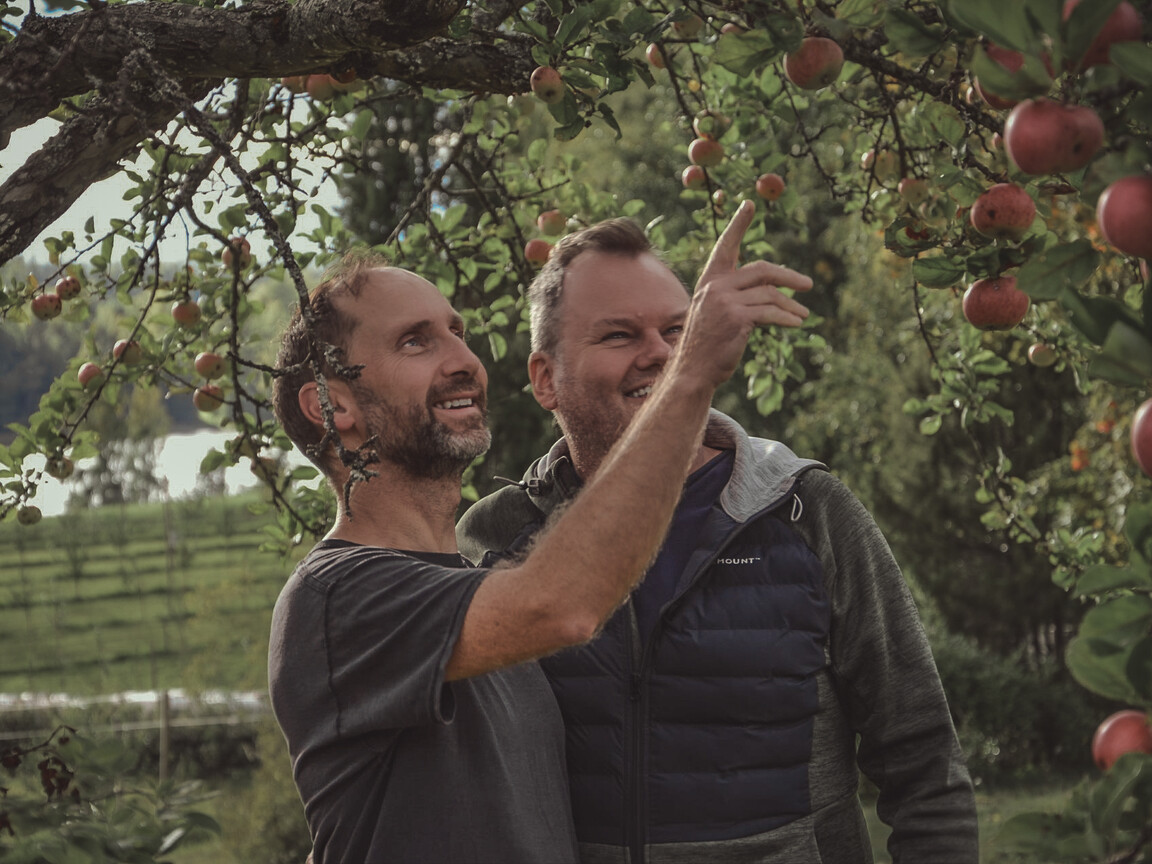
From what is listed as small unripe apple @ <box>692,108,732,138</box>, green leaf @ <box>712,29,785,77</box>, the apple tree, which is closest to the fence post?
the apple tree

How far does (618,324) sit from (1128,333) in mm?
1404

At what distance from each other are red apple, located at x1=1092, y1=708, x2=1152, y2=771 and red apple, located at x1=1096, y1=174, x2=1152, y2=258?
369 mm

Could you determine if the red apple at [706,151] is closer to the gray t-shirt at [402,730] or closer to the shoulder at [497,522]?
the shoulder at [497,522]

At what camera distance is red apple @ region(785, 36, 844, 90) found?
1630 mm

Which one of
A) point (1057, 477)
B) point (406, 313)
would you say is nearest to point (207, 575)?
point (1057, 477)

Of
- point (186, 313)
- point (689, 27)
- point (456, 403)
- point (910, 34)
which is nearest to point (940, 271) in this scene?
point (910, 34)

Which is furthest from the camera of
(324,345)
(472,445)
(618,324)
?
(618,324)

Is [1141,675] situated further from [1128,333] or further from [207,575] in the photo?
[207,575]

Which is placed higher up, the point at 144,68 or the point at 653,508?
the point at 144,68

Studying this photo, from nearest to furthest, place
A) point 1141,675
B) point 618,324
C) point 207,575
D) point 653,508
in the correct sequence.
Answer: point 1141,675 → point 653,508 → point 618,324 → point 207,575

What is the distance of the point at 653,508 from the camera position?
1547 millimetres

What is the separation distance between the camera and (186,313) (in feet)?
10.5

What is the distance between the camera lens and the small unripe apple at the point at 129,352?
9.68 feet

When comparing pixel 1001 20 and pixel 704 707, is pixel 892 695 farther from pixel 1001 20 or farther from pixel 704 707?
pixel 1001 20
